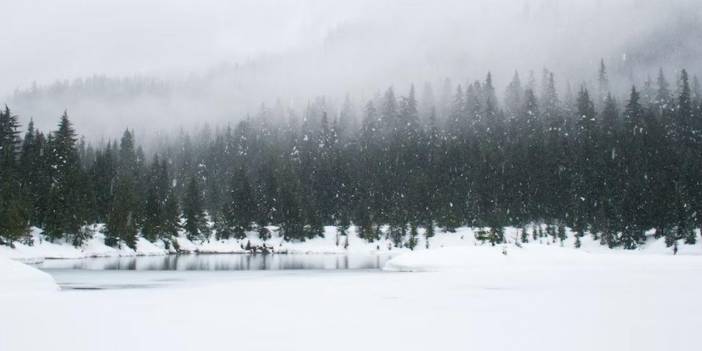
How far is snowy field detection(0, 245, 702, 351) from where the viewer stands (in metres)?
11.7

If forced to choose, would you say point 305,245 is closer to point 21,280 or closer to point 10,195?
point 10,195

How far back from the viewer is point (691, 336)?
1233 centimetres

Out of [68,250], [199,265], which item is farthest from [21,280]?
[68,250]

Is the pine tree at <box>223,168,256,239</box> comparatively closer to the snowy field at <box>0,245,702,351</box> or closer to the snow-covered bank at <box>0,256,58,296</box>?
the snow-covered bank at <box>0,256,58,296</box>

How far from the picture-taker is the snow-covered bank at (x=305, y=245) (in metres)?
68.1

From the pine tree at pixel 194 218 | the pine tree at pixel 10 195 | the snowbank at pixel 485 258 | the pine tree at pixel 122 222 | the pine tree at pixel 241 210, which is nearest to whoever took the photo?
the snowbank at pixel 485 258

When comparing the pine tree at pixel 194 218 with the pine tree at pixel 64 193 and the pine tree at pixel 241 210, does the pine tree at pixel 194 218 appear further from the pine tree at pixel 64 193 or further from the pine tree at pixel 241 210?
the pine tree at pixel 64 193

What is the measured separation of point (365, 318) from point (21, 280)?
16.2 metres

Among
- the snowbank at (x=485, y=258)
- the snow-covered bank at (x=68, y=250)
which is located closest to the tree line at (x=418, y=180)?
the snow-covered bank at (x=68, y=250)

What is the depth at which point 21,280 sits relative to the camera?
75.7ft

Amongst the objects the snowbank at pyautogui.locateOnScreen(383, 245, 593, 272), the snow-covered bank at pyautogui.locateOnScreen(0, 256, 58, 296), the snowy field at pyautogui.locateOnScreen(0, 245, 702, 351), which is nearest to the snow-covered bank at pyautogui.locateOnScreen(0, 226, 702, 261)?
the snowbank at pyautogui.locateOnScreen(383, 245, 593, 272)

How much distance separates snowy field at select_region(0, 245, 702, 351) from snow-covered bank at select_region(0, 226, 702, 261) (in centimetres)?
4067

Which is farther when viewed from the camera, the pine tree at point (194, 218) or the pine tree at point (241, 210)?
the pine tree at point (241, 210)

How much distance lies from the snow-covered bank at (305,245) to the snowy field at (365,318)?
40.7 m
